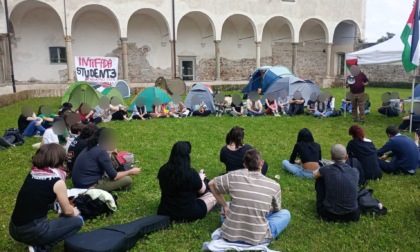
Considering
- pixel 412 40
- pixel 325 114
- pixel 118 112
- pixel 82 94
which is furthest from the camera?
pixel 82 94

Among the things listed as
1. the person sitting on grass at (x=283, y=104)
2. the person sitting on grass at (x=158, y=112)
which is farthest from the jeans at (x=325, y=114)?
the person sitting on grass at (x=158, y=112)

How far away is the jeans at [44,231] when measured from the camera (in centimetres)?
329

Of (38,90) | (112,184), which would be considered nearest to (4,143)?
(112,184)

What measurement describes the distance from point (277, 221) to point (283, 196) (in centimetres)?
139

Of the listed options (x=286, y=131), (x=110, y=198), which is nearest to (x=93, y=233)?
(x=110, y=198)

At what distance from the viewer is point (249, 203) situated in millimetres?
3430

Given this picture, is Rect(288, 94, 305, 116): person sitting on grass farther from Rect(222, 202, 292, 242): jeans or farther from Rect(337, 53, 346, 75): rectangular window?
Answer: Rect(337, 53, 346, 75): rectangular window

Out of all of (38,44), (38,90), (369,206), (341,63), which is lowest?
(369,206)

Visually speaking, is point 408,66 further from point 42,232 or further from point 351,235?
point 42,232

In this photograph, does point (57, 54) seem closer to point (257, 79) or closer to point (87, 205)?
point (257, 79)

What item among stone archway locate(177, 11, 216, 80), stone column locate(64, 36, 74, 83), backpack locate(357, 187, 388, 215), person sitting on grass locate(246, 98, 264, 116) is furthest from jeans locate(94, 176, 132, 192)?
stone archway locate(177, 11, 216, 80)

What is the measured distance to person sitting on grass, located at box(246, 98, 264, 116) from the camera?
12758mm

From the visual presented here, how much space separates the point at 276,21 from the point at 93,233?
26.8 metres

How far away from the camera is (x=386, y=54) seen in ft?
34.2
